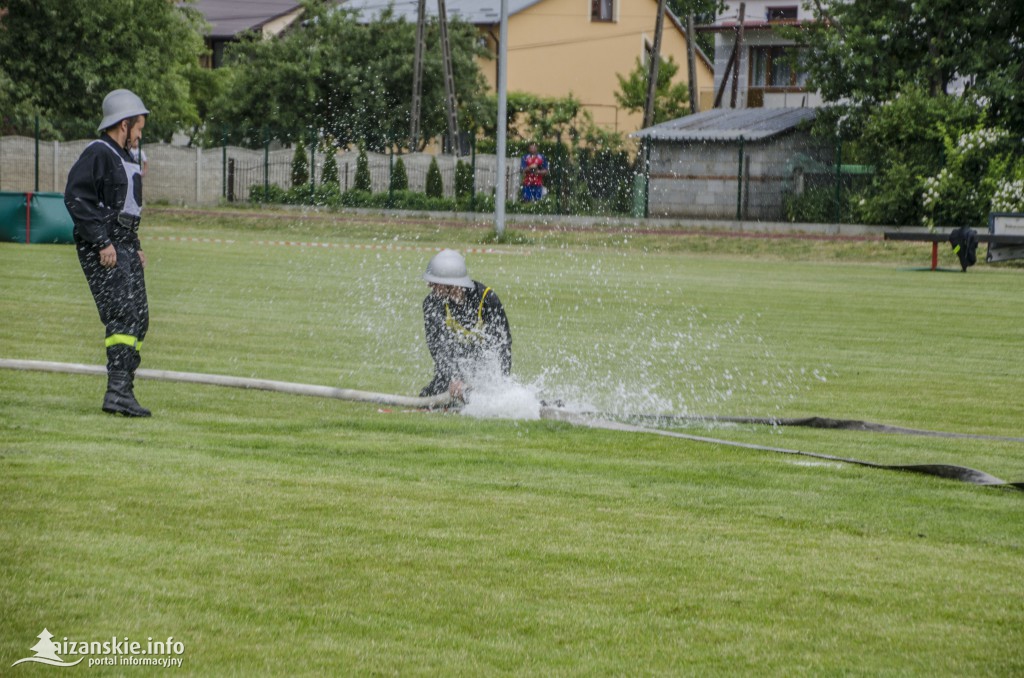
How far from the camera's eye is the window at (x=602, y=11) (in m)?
73.4

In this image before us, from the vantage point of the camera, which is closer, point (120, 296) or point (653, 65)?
point (120, 296)

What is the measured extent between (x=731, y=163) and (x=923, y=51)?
7.03 metres

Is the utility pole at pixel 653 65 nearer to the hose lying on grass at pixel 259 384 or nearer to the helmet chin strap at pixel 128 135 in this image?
the hose lying on grass at pixel 259 384

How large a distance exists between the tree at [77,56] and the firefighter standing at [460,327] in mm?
42695

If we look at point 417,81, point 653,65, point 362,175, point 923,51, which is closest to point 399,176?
point 362,175

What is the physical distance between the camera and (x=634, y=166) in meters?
A: 47.0

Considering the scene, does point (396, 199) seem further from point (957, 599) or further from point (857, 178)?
point (957, 599)

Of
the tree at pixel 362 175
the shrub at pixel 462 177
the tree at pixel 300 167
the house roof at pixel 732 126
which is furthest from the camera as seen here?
the tree at pixel 362 175

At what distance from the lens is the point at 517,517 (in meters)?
6.52

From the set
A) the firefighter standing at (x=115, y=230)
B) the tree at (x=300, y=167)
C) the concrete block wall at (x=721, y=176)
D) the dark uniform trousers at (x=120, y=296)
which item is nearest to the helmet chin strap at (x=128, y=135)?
the firefighter standing at (x=115, y=230)

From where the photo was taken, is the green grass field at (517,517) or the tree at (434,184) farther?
the tree at (434,184)

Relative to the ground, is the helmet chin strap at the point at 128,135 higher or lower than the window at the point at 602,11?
lower

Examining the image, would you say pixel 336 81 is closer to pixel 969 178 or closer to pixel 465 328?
pixel 969 178

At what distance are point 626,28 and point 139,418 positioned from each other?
6786 cm
